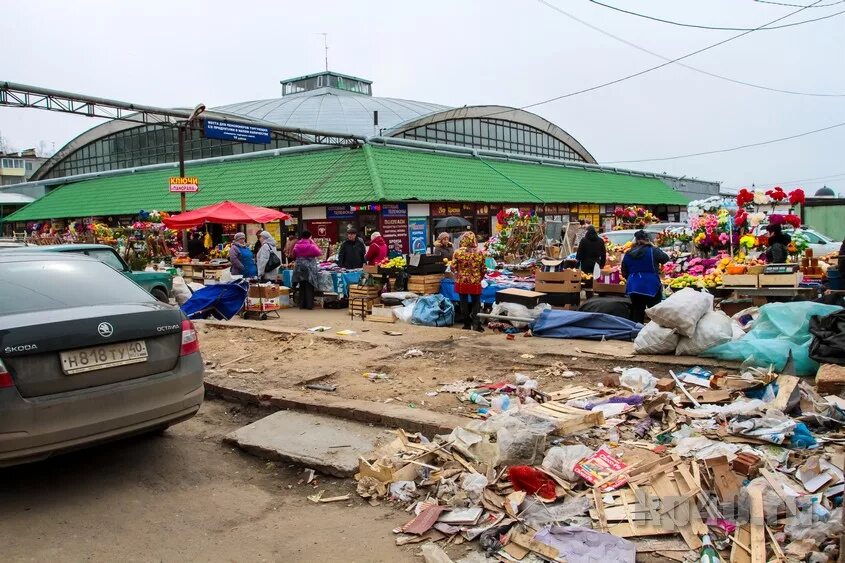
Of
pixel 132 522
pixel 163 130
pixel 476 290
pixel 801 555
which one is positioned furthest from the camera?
pixel 163 130

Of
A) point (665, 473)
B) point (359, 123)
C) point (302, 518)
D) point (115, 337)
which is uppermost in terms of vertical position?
point (359, 123)

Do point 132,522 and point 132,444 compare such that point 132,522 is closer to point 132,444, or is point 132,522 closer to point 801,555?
point 132,444

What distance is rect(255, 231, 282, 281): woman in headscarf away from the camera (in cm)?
1504

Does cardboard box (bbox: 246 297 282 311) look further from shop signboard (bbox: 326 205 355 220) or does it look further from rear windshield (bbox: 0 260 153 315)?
shop signboard (bbox: 326 205 355 220)

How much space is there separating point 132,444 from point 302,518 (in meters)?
1.91

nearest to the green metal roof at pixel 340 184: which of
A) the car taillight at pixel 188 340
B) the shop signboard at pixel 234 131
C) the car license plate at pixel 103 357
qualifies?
the shop signboard at pixel 234 131

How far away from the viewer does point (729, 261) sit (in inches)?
473

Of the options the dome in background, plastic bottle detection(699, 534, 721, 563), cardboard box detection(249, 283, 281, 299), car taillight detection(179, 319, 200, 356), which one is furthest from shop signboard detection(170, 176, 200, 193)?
plastic bottle detection(699, 534, 721, 563)

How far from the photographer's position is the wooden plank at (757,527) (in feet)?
10.4

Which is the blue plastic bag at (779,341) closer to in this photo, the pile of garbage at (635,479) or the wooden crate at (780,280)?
the pile of garbage at (635,479)

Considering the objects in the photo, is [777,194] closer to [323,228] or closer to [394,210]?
Answer: [394,210]

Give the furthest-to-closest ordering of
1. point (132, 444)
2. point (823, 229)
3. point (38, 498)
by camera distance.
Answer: point (823, 229), point (132, 444), point (38, 498)

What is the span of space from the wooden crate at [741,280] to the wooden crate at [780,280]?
0.28 ft

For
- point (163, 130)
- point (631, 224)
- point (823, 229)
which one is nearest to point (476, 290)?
point (631, 224)
